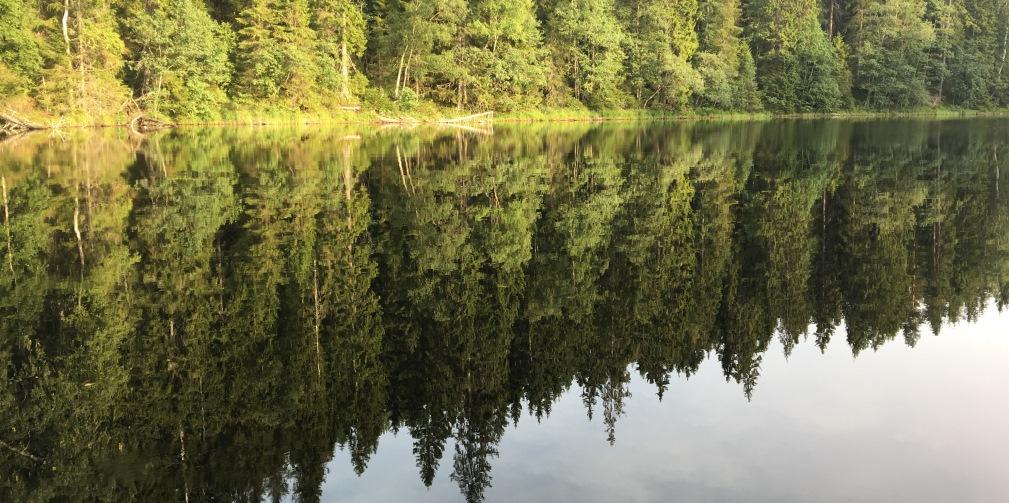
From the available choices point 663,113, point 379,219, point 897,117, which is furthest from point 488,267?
point 897,117

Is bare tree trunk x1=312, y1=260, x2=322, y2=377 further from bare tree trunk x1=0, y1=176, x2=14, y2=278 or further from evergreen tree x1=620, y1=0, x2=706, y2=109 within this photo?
evergreen tree x1=620, y1=0, x2=706, y2=109

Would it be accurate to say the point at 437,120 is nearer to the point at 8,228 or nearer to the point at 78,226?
the point at 78,226

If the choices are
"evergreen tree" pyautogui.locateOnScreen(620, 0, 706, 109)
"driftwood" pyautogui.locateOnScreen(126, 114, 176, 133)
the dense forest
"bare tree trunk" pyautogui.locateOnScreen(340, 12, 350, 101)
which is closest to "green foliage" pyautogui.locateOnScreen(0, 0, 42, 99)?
the dense forest

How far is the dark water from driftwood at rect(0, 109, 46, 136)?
24.9 m

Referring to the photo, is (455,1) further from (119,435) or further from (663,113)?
(119,435)

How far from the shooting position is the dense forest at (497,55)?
40250 millimetres

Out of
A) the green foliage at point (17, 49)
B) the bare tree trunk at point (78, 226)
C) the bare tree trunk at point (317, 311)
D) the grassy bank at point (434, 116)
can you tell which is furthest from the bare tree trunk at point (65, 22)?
the bare tree trunk at point (317, 311)

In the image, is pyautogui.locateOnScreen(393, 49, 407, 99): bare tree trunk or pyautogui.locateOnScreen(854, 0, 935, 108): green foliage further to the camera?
pyautogui.locateOnScreen(854, 0, 935, 108): green foliage

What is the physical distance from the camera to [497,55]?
56.9 meters

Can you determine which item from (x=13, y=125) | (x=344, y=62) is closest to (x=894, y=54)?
(x=344, y=62)

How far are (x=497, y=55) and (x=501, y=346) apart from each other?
5202 centimetres

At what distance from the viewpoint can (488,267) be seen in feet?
35.2

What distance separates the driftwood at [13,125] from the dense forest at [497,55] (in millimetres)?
1002

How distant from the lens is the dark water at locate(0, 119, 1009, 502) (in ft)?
16.9
